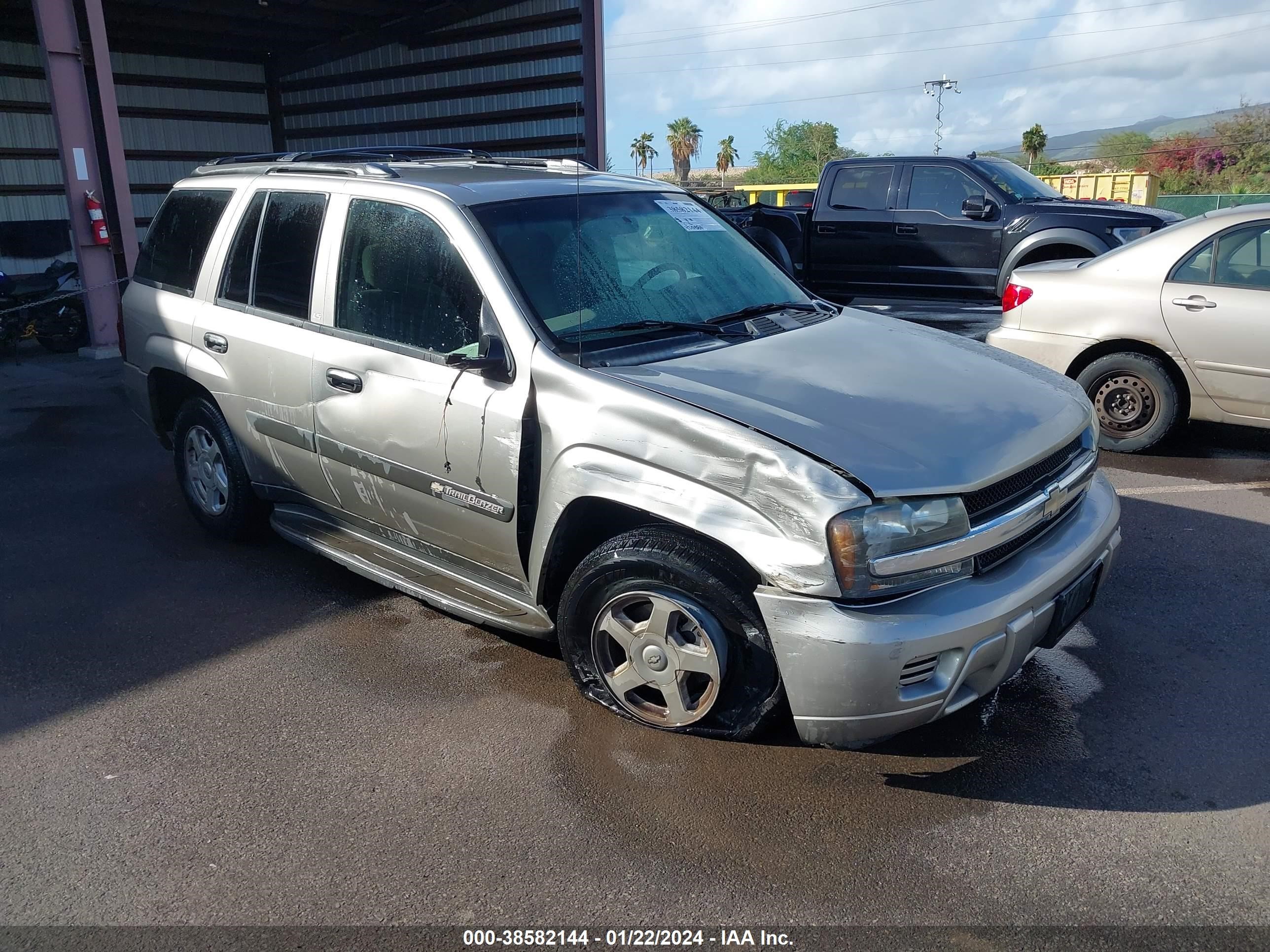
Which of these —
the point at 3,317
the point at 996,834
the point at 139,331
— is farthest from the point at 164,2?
the point at 996,834

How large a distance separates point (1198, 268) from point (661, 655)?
494 cm

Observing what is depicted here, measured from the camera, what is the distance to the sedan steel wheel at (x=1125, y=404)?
21.4ft

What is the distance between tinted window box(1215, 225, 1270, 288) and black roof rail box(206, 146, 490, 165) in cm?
447

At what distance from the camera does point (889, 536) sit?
9.21 ft

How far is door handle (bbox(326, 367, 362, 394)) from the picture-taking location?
3.97 metres

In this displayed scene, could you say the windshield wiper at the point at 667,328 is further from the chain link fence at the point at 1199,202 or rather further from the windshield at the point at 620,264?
the chain link fence at the point at 1199,202

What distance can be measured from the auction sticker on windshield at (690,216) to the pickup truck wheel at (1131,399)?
3.21 meters

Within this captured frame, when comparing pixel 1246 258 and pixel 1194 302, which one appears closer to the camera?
pixel 1246 258

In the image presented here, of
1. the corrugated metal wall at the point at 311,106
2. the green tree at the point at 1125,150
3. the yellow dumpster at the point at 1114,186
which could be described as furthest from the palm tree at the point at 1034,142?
the corrugated metal wall at the point at 311,106

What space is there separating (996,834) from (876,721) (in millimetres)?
489

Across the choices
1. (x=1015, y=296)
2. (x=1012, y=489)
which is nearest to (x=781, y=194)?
(x=1015, y=296)

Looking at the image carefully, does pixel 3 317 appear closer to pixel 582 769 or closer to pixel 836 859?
pixel 582 769

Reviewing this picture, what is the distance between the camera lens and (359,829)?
2.96m

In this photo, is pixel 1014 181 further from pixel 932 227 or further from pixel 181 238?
pixel 181 238
